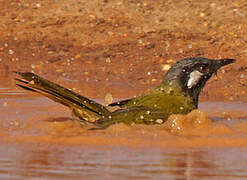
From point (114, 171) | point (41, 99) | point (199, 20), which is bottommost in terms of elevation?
point (114, 171)

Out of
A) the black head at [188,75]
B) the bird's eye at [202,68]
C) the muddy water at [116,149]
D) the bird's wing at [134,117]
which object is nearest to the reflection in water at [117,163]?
the muddy water at [116,149]

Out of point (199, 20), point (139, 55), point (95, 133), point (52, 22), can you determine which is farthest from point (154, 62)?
point (95, 133)

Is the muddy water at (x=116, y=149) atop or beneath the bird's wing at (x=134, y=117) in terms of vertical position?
beneath

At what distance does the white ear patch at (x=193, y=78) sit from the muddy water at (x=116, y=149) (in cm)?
46

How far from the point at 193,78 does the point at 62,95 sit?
1.49m

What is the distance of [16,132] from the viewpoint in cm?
726

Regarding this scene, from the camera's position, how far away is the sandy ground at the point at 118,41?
11.8 meters

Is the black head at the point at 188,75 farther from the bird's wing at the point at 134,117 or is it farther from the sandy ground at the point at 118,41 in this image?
the sandy ground at the point at 118,41

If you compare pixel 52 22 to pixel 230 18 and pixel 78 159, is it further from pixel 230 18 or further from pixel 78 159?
pixel 78 159

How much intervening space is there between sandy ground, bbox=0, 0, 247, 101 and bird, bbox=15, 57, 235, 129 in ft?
10.3

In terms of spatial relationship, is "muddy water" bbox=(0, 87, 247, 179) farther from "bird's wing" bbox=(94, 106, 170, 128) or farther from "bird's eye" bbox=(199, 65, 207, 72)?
"bird's eye" bbox=(199, 65, 207, 72)

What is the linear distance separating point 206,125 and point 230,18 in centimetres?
643

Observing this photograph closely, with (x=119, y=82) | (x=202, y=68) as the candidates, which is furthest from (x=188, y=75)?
(x=119, y=82)

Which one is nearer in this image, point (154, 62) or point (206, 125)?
point (206, 125)
